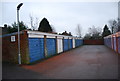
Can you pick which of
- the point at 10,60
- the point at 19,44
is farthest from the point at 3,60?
the point at 19,44

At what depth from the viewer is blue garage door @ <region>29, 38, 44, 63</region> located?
1266cm

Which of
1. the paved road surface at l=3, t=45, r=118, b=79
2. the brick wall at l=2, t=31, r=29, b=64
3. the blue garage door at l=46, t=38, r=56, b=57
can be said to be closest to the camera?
the paved road surface at l=3, t=45, r=118, b=79

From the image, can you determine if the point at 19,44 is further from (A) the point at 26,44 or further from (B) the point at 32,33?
(B) the point at 32,33

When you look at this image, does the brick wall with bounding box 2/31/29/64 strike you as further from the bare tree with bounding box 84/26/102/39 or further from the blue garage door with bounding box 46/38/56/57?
the bare tree with bounding box 84/26/102/39

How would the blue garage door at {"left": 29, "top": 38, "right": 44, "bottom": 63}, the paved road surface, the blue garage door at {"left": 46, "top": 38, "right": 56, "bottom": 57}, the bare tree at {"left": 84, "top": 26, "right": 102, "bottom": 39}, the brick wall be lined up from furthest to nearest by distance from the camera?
the bare tree at {"left": 84, "top": 26, "right": 102, "bottom": 39}
the blue garage door at {"left": 46, "top": 38, "right": 56, "bottom": 57}
the blue garage door at {"left": 29, "top": 38, "right": 44, "bottom": 63}
the brick wall
the paved road surface

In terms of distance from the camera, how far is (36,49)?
44.8 ft

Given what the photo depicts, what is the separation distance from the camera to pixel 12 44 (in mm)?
12641

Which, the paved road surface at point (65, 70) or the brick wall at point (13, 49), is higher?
the brick wall at point (13, 49)

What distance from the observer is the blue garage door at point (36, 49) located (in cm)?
1266

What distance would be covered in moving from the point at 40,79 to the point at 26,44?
18.2 feet

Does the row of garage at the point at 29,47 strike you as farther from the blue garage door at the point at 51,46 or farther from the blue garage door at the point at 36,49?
the blue garage door at the point at 51,46

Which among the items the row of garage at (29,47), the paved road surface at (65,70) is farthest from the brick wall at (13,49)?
the paved road surface at (65,70)

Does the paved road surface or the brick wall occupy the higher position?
the brick wall

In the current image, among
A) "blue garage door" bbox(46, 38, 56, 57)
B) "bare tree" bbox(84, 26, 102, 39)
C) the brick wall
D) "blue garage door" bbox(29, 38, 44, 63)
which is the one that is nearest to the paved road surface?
the brick wall
